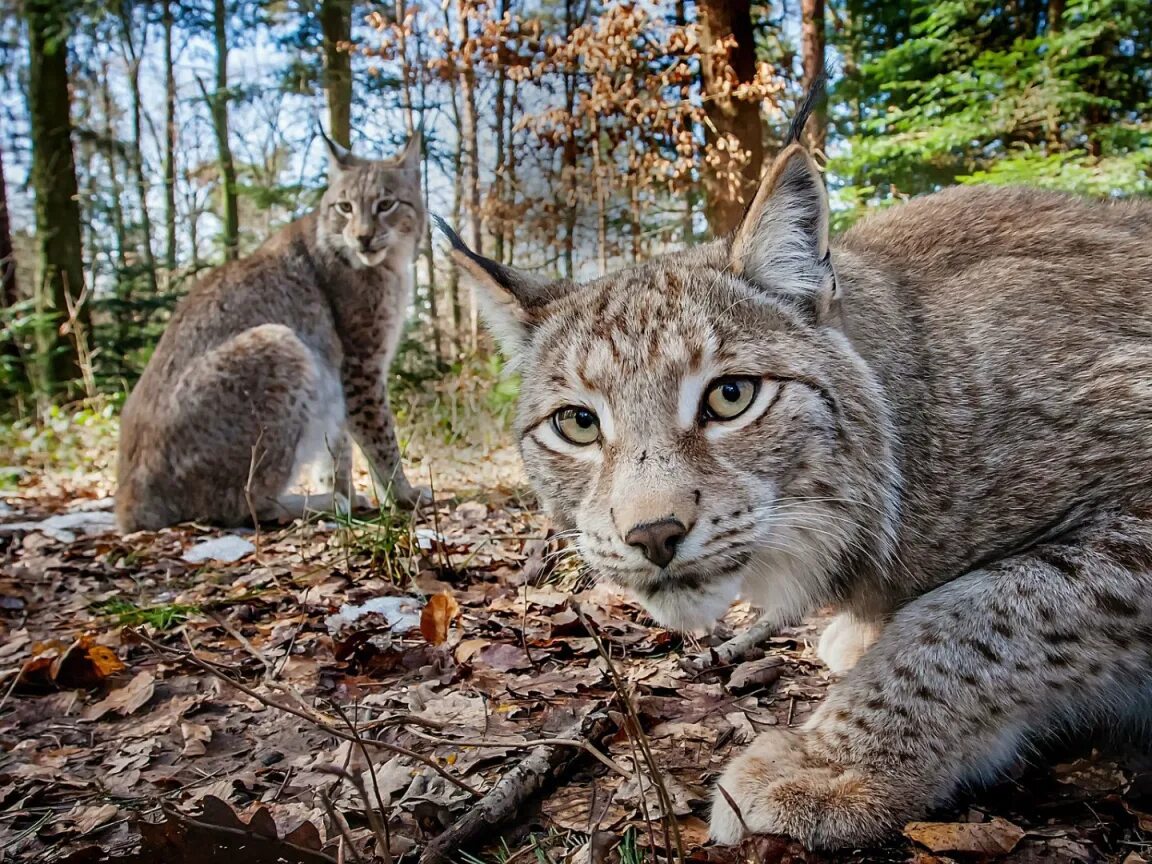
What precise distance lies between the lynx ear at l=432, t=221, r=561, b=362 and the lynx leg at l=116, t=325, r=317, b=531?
3.44m

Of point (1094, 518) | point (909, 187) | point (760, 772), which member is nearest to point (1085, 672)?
point (1094, 518)

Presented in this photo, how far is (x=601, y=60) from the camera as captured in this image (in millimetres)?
8984

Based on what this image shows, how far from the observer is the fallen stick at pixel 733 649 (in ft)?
8.79

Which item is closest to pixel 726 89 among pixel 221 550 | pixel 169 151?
pixel 221 550

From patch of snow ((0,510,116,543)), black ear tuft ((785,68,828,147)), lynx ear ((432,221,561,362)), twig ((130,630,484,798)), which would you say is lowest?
patch of snow ((0,510,116,543))

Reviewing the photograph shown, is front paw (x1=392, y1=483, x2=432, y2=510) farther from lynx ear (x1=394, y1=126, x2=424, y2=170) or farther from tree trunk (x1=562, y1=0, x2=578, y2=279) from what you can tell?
tree trunk (x1=562, y1=0, x2=578, y2=279)

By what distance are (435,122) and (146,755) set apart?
1121 centimetres

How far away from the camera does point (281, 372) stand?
5805mm

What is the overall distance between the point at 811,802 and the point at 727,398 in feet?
3.06

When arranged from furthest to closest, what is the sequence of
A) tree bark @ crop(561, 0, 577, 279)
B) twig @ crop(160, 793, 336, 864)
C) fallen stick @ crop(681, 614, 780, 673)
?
tree bark @ crop(561, 0, 577, 279) < fallen stick @ crop(681, 614, 780, 673) < twig @ crop(160, 793, 336, 864)

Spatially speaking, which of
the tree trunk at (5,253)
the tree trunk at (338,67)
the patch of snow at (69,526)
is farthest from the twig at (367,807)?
the tree trunk at (5,253)

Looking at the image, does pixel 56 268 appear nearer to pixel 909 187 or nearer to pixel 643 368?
pixel 909 187

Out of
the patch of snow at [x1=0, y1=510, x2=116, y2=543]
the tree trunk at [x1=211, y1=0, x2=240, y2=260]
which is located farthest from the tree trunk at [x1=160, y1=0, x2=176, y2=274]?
the patch of snow at [x1=0, y1=510, x2=116, y2=543]

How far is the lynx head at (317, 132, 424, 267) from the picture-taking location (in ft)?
23.0
